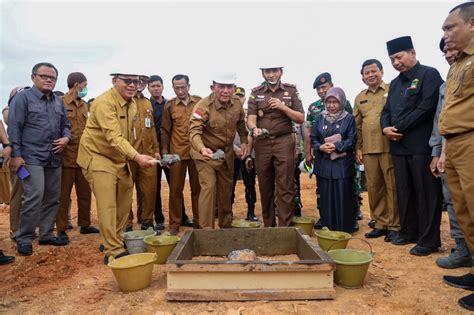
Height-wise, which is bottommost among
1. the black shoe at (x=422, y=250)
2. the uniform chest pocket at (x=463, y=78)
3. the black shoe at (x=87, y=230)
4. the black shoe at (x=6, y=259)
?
the black shoe at (x=422, y=250)

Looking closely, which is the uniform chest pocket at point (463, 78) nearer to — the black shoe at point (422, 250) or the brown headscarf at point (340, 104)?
the black shoe at point (422, 250)

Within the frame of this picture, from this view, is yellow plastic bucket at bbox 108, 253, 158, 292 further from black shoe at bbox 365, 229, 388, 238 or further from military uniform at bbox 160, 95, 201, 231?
black shoe at bbox 365, 229, 388, 238

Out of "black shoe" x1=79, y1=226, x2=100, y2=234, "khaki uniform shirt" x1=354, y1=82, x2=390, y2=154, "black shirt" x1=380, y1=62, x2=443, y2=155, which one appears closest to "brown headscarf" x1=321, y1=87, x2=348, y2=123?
"khaki uniform shirt" x1=354, y1=82, x2=390, y2=154

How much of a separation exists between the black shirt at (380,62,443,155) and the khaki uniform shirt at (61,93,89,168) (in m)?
4.36

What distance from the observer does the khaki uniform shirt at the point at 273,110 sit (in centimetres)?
530

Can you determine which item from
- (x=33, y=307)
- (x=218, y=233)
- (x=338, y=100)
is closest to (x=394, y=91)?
(x=338, y=100)

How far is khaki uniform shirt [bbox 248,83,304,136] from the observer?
17.4 ft

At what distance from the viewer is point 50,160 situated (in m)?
5.03

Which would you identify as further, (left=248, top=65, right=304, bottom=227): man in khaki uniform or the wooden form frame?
(left=248, top=65, right=304, bottom=227): man in khaki uniform

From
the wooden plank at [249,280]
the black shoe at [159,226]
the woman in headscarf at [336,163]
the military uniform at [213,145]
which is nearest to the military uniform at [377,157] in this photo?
the woman in headscarf at [336,163]

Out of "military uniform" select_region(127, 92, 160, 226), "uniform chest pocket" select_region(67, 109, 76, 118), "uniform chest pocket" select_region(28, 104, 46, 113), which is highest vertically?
"uniform chest pocket" select_region(28, 104, 46, 113)

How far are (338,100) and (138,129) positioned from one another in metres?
2.85

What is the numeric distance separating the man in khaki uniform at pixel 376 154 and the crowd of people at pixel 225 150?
0.05 feet

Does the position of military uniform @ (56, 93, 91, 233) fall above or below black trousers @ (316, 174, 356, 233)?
above
